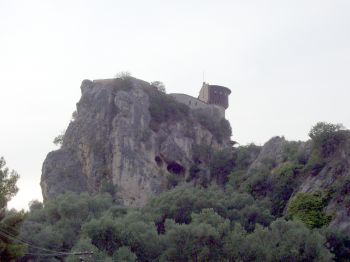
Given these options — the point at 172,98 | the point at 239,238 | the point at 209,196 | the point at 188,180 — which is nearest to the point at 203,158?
the point at 188,180

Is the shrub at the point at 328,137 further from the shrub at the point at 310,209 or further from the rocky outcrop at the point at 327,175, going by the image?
the shrub at the point at 310,209

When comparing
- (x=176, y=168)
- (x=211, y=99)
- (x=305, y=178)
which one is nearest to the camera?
(x=305, y=178)

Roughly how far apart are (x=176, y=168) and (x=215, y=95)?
1392cm

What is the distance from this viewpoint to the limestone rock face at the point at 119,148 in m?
66.2

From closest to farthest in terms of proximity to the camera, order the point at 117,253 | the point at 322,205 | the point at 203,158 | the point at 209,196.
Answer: the point at 117,253, the point at 322,205, the point at 209,196, the point at 203,158

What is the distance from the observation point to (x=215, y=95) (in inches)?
3164

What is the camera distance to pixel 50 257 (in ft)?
146

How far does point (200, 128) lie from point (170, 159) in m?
6.38

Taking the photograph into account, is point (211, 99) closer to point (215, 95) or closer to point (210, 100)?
point (210, 100)

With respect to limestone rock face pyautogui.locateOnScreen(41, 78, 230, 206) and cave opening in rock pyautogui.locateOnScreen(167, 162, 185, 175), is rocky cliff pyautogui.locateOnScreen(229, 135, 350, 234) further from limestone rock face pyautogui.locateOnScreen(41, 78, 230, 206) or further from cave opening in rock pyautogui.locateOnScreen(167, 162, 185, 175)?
limestone rock face pyautogui.locateOnScreen(41, 78, 230, 206)

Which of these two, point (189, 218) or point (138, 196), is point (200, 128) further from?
point (189, 218)

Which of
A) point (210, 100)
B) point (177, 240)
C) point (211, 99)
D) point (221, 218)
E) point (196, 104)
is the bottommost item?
point (177, 240)

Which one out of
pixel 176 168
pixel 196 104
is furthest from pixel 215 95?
pixel 176 168

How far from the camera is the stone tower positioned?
262ft
